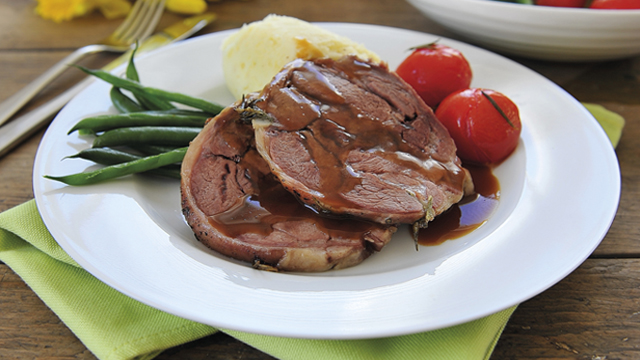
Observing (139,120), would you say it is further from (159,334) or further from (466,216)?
(466,216)

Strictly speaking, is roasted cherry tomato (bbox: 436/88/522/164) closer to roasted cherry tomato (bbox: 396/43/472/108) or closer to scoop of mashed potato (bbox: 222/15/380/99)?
roasted cherry tomato (bbox: 396/43/472/108)

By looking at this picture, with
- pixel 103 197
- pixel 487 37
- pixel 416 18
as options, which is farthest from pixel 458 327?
pixel 416 18

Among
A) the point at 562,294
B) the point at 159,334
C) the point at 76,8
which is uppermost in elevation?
the point at 76,8

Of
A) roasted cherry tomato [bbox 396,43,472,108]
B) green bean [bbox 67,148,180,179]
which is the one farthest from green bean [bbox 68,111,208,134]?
roasted cherry tomato [bbox 396,43,472,108]

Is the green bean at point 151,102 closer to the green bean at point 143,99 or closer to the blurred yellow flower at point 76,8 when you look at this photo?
the green bean at point 143,99

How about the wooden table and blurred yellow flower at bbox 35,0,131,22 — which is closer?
the wooden table

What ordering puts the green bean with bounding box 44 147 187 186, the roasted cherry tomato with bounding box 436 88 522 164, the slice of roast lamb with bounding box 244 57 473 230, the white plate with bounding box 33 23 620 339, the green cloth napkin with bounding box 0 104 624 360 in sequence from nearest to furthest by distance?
1. the white plate with bounding box 33 23 620 339
2. the green cloth napkin with bounding box 0 104 624 360
3. the slice of roast lamb with bounding box 244 57 473 230
4. the green bean with bounding box 44 147 187 186
5. the roasted cherry tomato with bounding box 436 88 522 164

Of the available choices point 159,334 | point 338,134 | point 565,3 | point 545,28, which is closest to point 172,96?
point 338,134
